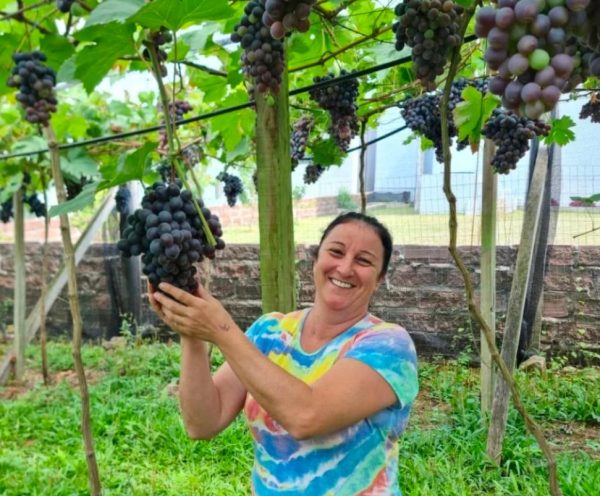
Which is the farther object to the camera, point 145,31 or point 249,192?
point 249,192

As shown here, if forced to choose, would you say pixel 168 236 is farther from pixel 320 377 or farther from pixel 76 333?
pixel 76 333

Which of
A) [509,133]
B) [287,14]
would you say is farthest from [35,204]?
[287,14]

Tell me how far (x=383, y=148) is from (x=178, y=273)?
3.73m

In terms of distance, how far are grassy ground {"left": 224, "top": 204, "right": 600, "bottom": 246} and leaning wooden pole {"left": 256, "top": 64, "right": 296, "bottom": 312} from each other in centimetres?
284

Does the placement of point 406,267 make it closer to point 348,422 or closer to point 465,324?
point 465,324

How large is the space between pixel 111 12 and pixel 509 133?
1.61 meters

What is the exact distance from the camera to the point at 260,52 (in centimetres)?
124

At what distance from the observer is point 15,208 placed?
16.4ft

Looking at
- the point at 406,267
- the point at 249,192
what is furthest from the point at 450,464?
the point at 249,192

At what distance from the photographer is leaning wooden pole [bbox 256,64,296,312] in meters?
1.36

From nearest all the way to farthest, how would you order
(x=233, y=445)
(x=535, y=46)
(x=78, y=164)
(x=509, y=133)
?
(x=535, y=46), (x=509, y=133), (x=233, y=445), (x=78, y=164)

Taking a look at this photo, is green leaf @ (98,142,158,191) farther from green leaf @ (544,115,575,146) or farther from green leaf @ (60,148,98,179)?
green leaf @ (60,148,98,179)

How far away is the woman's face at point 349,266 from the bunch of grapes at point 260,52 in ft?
1.30

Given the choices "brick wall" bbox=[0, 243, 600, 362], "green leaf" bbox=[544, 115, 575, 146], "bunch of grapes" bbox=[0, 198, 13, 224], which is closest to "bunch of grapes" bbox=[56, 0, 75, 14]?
"green leaf" bbox=[544, 115, 575, 146]
